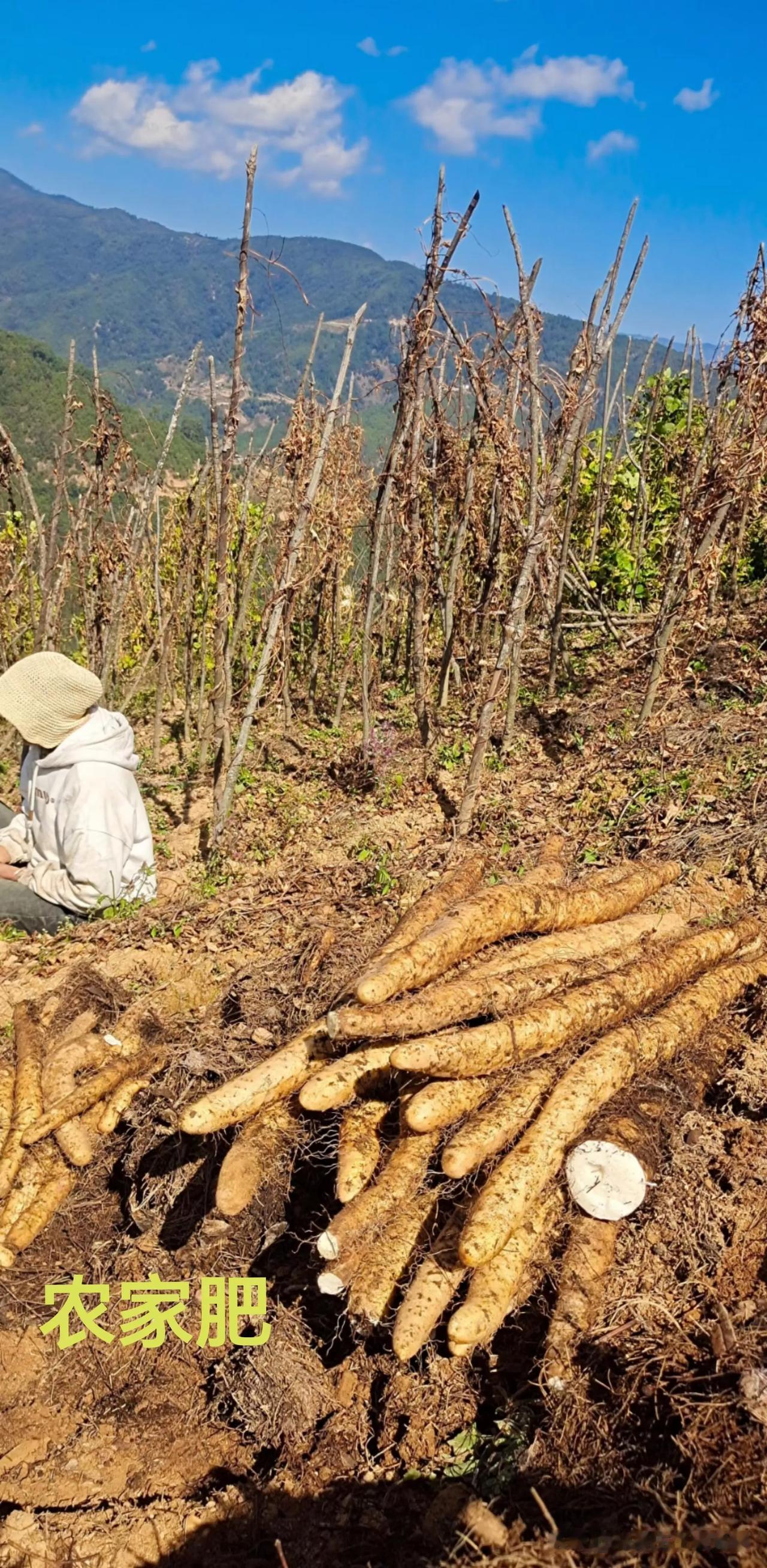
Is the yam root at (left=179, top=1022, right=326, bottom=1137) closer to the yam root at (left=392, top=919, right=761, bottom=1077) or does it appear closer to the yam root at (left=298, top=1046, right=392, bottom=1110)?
the yam root at (left=298, top=1046, right=392, bottom=1110)

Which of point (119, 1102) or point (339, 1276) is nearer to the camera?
point (339, 1276)

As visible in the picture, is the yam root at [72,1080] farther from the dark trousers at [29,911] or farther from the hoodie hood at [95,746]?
the hoodie hood at [95,746]

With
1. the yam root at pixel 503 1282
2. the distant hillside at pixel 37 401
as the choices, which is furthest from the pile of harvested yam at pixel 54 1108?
the distant hillside at pixel 37 401

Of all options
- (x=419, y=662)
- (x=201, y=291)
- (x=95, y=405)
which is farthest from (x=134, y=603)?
(x=201, y=291)

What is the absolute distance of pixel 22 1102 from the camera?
319 centimetres

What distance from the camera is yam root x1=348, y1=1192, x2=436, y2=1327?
2.42m

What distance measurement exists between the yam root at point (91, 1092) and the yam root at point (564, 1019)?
126cm

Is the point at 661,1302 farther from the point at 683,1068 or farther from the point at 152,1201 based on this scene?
the point at 152,1201

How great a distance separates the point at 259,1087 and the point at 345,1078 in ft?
1.06

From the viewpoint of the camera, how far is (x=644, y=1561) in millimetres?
1637

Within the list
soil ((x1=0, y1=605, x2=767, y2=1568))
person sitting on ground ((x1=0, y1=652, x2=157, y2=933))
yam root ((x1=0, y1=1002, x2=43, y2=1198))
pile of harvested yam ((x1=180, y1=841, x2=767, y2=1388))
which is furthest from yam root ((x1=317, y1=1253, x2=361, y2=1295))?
person sitting on ground ((x1=0, y1=652, x2=157, y2=933))

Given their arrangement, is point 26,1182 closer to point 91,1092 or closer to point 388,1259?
point 91,1092

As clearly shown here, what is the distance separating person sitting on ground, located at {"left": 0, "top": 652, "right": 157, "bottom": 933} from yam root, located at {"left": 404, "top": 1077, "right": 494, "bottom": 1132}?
7.19ft

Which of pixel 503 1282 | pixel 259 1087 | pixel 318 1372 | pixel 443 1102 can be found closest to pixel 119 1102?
pixel 259 1087
